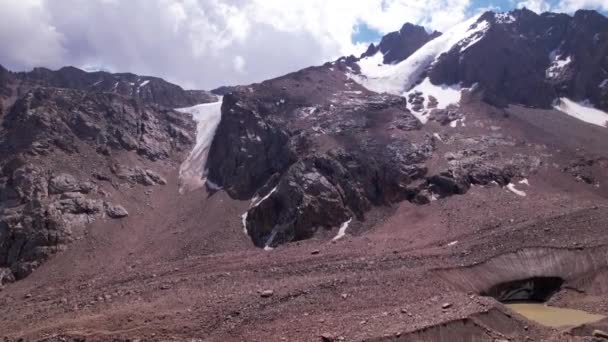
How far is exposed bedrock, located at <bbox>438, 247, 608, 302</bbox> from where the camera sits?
40.9 metres

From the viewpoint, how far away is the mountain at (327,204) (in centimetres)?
3444

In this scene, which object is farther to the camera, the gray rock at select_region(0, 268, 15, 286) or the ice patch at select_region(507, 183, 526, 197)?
the ice patch at select_region(507, 183, 526, 197)

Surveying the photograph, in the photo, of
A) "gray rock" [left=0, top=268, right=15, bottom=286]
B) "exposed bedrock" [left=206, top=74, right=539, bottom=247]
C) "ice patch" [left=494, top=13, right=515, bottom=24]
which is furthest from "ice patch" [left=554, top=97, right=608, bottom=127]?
"gray rock" [left=0, top=268, right=15, bottom=286]

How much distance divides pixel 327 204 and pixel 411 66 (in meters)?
69.8

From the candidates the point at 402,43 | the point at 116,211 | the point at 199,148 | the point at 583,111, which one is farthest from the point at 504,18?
the point at 116,211

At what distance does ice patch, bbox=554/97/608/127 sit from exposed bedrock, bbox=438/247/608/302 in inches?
2637

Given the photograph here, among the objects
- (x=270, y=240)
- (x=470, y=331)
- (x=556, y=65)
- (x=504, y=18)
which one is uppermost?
(x=504, y=18)

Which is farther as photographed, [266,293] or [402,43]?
[402,43]

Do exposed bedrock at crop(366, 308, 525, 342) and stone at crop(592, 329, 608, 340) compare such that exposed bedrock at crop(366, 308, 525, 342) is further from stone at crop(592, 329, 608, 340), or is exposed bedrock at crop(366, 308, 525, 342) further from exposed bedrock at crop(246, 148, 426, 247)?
exposed bedrock at crop(246, 148, 426, 247)

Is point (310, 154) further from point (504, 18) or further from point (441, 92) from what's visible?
point (504, 18)

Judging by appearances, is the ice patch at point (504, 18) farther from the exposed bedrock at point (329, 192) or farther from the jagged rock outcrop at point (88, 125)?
the jagged rock outcrop at point (88, 125)

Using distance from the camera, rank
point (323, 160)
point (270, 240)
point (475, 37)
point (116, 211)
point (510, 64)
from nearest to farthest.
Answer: point (270, 240) → point (116, 211) → point (323, 160) → point (510, 64) → point (475, 37)

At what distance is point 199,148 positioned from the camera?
94.2 metres

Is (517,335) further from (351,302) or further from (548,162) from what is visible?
(548,162)
